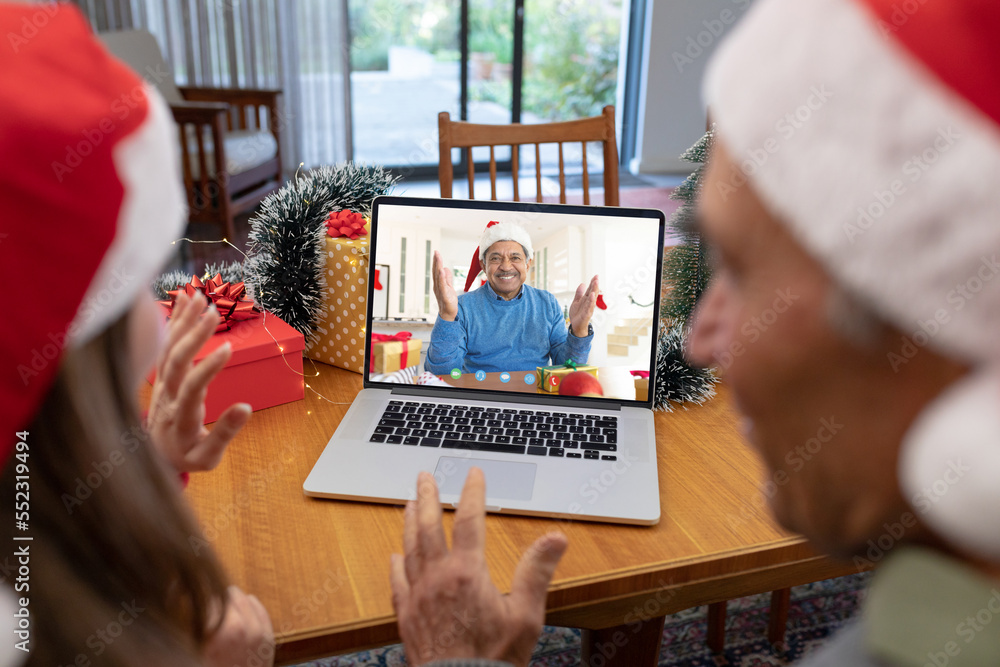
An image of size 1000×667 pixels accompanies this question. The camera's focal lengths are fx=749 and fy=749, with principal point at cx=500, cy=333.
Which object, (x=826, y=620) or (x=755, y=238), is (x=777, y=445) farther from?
(x=826, y=620)

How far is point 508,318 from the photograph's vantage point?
1.01 m

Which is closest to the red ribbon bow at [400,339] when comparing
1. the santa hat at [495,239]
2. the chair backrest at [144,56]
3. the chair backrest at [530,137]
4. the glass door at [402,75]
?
the santa hat at [495,239]

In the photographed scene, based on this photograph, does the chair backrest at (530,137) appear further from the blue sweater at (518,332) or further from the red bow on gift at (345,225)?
the blue sweater at (518,332)

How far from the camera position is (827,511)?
47 cm

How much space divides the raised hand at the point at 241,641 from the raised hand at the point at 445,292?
0.47m

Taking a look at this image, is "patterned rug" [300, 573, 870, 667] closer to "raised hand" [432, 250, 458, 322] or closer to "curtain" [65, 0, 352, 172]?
"raised hand" [432, 250, 458, 322]

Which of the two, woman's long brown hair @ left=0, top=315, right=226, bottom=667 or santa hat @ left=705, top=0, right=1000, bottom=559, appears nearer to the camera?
santa hat @ left=705, top=0, right=1000, bottom=559

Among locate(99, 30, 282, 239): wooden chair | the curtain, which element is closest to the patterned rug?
locate(99, 30, 282, 239): wooden chair

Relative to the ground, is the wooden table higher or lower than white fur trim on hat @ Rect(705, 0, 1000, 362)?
lower

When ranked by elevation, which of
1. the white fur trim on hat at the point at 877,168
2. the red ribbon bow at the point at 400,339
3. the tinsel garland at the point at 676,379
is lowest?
the tinsel garland at the point at 676,379

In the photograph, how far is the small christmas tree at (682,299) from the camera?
40.6 inches

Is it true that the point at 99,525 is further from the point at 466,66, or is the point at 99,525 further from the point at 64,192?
the point at 466,66

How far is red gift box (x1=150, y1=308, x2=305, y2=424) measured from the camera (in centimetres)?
96

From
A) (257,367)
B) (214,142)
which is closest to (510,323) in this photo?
(257,367)
